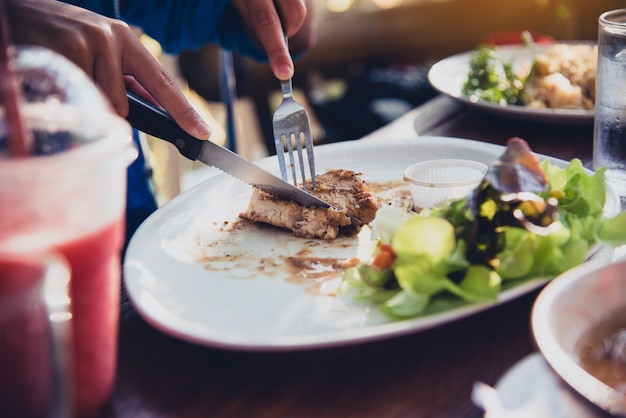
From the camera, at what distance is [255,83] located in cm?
452

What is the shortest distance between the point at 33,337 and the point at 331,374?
0.56m

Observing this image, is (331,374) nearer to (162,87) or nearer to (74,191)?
(74,191)

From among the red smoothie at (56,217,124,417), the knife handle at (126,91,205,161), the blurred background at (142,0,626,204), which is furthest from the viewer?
the blurred background at (142,0,626,204)

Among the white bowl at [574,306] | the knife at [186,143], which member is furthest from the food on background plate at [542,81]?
the white bowl at [574,306]

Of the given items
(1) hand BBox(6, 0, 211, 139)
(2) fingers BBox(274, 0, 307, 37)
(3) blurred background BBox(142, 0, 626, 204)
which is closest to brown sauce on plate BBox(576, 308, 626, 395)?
(1) hand BBox(6, 0, 211, 139)

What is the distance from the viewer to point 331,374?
1179 mm

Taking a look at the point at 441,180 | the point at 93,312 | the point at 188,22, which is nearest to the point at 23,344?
the point at 93,312

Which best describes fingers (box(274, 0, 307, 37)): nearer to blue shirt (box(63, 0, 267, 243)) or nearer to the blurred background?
blue shirt (box(63, 0, 267, 243))

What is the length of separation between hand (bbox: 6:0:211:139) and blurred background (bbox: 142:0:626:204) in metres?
2.40

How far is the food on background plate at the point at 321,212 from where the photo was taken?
180cm

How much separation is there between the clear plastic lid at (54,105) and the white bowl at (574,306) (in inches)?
27.9

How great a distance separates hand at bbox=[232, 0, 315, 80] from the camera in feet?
7.14

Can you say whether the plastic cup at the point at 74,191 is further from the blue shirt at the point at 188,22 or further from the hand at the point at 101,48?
the blue shirt at the point at 188,22

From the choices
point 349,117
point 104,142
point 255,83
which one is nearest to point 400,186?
point 104,142
